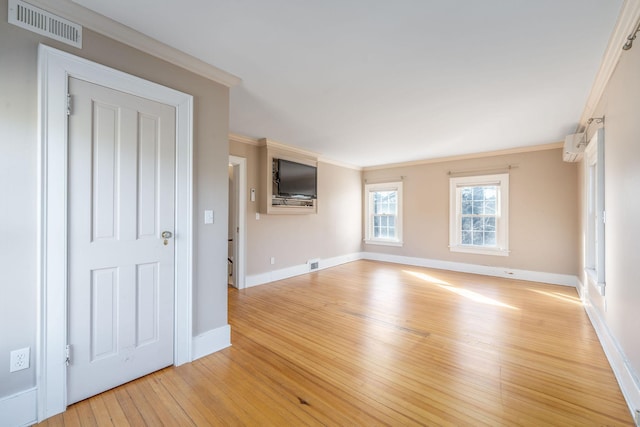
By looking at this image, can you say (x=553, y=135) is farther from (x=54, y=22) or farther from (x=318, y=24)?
(x=54, y=22)

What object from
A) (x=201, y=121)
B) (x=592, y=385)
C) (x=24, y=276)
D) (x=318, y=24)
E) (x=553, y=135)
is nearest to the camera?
(x=24, y=276)

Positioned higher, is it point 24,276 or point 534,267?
point 24,276

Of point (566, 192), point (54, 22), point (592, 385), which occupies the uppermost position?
point (54, 22)

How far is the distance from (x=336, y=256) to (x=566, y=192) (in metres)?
4.39

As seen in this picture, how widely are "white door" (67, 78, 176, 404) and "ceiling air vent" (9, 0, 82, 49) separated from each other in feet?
0.86

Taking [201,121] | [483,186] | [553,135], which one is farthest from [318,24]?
[483,186]

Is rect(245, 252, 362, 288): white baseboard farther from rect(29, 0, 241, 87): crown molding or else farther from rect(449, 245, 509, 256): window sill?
rect(29, 0, 241, 87): crown molding

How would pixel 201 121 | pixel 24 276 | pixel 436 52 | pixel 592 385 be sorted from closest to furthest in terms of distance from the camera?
1. pixel 24 276
2. pixel 592 385
3. pixel 436 52
4. pixel 201 121

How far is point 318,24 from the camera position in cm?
178

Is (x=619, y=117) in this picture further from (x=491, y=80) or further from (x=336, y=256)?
(x=336, y=256)

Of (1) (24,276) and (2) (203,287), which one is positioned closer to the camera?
(1) (24,276)

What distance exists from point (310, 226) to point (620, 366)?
14.5ft

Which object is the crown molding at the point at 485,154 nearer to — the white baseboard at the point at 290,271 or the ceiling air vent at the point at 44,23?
the white baseboard at the point at 290,271

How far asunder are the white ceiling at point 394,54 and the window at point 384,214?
2.98 m
